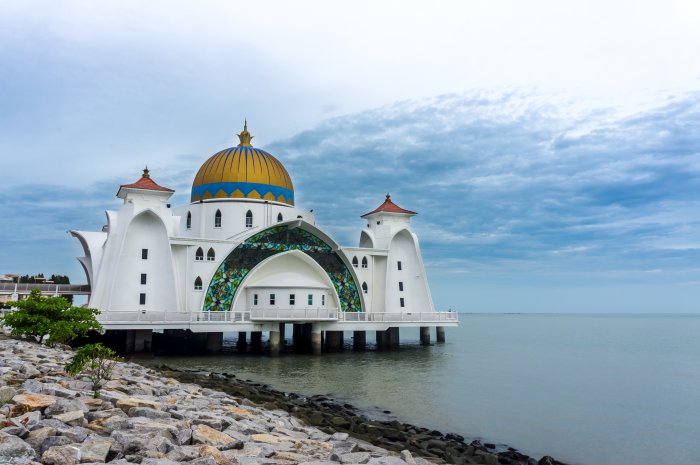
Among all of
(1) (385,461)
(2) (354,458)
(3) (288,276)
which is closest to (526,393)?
(3) (288,276)

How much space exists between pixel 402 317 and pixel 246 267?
33.8ft

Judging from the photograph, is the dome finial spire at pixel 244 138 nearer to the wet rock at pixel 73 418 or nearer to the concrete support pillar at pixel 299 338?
the concrete support pillar at pixel 299 338

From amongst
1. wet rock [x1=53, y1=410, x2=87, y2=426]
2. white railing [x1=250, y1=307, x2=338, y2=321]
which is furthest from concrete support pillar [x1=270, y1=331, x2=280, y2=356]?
wet rock [x1=53, y1=410, x2=87, y2=426]

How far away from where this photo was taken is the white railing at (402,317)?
35056mm

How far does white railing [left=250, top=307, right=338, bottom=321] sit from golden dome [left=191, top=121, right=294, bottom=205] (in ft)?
30.9

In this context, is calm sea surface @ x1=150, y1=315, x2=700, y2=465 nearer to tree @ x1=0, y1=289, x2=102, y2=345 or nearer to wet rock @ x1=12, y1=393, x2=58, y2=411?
tree @ x1=0, y1=289, x2=102, y2=345

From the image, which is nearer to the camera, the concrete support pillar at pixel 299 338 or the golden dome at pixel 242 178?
the concrete support pillar at pixel 299 338

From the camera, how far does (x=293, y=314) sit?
31922 mm

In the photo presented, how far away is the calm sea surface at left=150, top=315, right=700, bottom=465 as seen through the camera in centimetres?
1608

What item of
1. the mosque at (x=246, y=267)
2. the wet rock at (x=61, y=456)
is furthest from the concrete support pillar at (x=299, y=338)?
the wet rock at (x=61, y=456)

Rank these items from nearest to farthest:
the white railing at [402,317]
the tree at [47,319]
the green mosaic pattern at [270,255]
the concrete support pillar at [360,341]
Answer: the tree at [47,319]
the green mosaic pattern at [270,255]
the white railing at [402,317]
the concrete support pillar at [360,341]

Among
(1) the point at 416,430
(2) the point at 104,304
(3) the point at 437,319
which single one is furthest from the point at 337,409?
(3) the point at 437,319

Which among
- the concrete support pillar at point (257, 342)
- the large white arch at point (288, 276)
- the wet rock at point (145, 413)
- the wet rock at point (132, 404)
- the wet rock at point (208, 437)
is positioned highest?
the large white arch at point (288, 276)

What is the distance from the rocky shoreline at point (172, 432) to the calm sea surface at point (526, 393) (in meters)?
2.69
